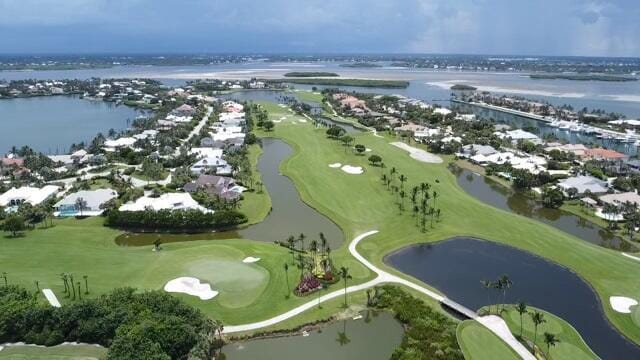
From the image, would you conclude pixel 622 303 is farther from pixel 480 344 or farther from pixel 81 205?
pixel 81 205

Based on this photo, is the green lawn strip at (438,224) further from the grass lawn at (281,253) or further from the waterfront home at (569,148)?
the waterfront home at (569,148)

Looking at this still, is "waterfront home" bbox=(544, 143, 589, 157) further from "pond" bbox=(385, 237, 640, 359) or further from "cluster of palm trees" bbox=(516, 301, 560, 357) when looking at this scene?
"cluster of palm trees" bbox=(516, 301, 560, 357)

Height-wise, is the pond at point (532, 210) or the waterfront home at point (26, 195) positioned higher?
the waterfront home at point (26, 195)

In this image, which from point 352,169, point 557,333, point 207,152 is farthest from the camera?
point 207,152

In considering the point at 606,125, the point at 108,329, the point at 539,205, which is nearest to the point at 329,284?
the point at 108,329

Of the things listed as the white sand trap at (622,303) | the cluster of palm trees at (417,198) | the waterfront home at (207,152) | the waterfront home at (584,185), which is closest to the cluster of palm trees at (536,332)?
the white sand trap at (622,303)

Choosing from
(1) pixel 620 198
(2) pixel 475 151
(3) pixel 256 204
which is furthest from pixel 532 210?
(3) pixel 256 204
